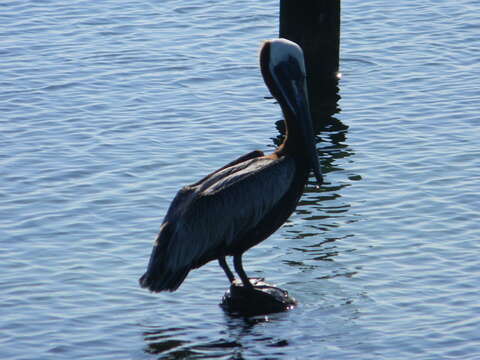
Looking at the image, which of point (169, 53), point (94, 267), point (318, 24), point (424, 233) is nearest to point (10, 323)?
point (94, 267)

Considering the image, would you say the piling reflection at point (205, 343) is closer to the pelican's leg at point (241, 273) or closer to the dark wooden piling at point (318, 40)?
the pelican's leg at point (241, 273)

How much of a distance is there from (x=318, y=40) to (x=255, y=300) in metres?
5.62

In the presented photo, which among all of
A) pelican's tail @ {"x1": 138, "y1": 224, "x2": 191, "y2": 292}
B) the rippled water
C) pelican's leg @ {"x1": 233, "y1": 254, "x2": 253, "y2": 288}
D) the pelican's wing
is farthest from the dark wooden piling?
pelican's tail @ {"x1": 138, "y1": 224, "x2": 191, "y2": 292}

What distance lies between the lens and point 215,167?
11.4 meters

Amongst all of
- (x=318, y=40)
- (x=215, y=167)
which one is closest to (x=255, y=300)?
(x=215, y=167)

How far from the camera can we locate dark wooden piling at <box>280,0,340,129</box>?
1309 centimetres

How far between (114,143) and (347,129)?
2.65 metres

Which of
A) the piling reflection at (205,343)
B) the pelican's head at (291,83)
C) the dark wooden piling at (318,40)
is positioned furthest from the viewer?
the dark wooden piling at (318,40)

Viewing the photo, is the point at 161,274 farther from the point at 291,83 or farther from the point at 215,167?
the point at 215,167

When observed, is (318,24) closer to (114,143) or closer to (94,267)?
(114,143)

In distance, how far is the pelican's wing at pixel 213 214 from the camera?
8305 mm

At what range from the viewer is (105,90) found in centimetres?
1382

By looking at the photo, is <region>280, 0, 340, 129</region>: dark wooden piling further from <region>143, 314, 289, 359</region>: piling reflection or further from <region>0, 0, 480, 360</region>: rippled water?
<region>143, 314, 289, 359</region>: piling reflection

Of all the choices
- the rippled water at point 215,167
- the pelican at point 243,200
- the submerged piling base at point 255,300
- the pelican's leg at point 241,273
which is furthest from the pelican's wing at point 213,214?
the rippled water at point 215,167
